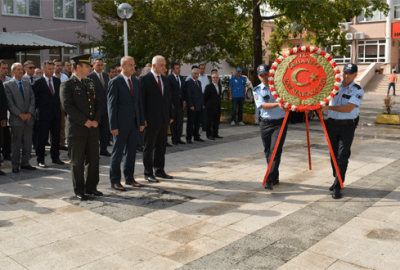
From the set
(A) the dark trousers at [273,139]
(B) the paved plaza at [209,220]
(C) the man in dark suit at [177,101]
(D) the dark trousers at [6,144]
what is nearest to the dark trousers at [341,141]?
(B) the paved plaza at [209,220]

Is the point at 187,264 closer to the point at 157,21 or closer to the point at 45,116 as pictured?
the point at 45,116

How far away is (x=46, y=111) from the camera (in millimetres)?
8344

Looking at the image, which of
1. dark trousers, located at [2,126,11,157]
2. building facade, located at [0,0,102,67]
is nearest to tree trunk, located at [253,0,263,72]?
building facade, located at [0,0,102,67]

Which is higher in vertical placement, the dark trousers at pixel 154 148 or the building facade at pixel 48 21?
the building facade at pixel 48 21

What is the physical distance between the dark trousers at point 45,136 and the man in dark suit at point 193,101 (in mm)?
3756

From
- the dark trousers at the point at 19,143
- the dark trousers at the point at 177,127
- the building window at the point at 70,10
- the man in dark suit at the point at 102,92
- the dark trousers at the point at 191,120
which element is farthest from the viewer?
the building window at the point at 70,10

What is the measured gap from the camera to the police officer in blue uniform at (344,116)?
19.1 ft

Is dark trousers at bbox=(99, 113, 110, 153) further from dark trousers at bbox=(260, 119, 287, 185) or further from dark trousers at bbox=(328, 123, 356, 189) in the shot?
dark trousers at bbox=(328, 123, 356, 189)

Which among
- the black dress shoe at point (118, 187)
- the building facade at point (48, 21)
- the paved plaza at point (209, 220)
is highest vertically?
the building facade at point (48, 21)

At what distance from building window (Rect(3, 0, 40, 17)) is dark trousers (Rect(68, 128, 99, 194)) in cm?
2125

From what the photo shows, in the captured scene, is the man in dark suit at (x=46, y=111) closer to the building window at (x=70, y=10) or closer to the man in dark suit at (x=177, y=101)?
the man in dark suit at (x=177, y=101)

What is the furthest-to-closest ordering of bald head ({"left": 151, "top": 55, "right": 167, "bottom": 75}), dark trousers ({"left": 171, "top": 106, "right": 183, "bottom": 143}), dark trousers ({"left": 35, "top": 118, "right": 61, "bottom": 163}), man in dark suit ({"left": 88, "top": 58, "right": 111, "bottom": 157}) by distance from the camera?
1. dark trousers ({"left": 171, "top": 106, "right": 183, "bottom": 143})
2. man in dark suit ({"left": 88, "top": 58, "right": 111, "bottom": 157})
3. dark trousers ({"left": 35, "top": 118, "right": 61, "bottom": 163})
4. bald head ({"left": 151, "top": 55, "right": 167, "bottom": 75})

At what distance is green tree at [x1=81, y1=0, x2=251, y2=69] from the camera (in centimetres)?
1738

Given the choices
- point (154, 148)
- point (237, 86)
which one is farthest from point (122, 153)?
point (237, 86)
